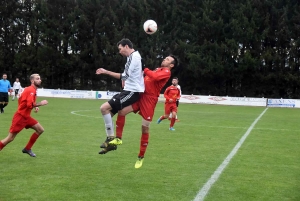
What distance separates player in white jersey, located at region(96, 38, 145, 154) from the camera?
24.6ft

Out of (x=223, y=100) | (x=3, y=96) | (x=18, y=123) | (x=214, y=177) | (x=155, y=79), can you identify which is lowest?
(x=214, y=177)

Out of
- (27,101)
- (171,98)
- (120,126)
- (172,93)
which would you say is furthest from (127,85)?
(172,93)

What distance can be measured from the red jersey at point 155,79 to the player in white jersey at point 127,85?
0.15m

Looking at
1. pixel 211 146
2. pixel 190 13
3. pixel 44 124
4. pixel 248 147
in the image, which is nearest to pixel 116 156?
pixel 211 146

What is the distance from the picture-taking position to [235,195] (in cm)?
676

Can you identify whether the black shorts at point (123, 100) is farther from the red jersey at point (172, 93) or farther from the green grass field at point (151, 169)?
the red jersey at point (172, 93)

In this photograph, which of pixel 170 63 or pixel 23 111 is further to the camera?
pixel 23 111

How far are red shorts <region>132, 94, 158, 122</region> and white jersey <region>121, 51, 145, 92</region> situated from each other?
0.25 metres

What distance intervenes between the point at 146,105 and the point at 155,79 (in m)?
0.58

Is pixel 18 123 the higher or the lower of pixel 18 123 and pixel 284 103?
the higher

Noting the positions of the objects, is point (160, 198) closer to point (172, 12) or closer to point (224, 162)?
point (224, 162)

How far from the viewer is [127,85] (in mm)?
7648

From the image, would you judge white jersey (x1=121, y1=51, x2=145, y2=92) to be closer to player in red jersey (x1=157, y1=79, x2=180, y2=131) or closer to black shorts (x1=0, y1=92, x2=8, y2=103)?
player in red jersey (x1=157, y1=79, x2=180, y2=131)

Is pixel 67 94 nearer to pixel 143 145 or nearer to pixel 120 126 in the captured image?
pixel 143 145
